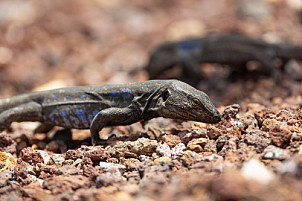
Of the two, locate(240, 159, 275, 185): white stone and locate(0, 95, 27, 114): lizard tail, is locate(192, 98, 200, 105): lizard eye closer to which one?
locate(240, 159, 275, 185): white stone

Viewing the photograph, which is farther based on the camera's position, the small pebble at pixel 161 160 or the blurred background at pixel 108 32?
the blurred background at pixel 108 32

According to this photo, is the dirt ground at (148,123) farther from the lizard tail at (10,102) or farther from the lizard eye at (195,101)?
the lizard tail at (10,102)

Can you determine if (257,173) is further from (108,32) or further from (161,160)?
(108,32)

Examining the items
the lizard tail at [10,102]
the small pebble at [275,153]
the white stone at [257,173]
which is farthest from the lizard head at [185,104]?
the lizard tail at [10,102]

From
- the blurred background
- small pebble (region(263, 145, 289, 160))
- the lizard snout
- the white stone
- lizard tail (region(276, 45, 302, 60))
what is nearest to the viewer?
the white stone

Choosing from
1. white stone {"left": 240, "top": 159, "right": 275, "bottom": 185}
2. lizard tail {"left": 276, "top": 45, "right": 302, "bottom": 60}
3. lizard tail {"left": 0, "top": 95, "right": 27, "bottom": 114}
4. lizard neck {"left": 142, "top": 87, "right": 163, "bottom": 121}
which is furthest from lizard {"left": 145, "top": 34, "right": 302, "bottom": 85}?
white stone {"left": 240, "top": 159, "right": 275, "bottom": 185}

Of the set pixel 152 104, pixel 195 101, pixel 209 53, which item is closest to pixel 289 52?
pixel 209 53

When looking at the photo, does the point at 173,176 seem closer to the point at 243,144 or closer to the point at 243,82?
the point at 243,144
